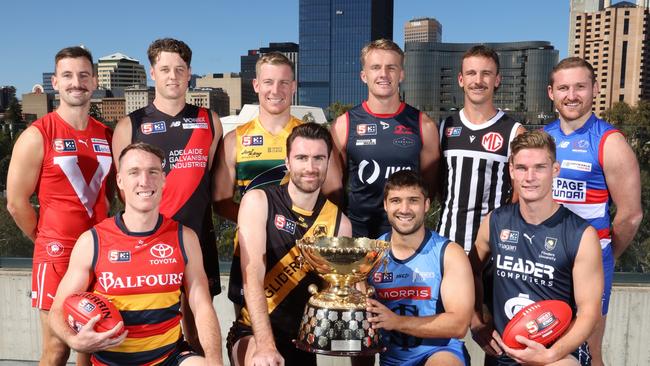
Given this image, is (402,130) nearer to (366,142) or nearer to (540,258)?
(366,142)

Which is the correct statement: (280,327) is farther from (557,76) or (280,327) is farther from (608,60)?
(608,60)

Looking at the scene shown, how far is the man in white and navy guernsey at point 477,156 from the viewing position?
12.4 ft

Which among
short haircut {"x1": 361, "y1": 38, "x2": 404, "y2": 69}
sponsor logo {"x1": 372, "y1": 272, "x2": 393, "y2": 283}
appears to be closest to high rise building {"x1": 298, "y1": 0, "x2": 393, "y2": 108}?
short haircut {"x1": 361, "y1": 38, "x2": 404, "y2": 69}

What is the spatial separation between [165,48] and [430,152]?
1.76 metres

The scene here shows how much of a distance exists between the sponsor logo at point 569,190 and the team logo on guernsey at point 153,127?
236 centimetres

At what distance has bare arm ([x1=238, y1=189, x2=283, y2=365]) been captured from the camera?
2906 mm

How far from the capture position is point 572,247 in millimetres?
2971

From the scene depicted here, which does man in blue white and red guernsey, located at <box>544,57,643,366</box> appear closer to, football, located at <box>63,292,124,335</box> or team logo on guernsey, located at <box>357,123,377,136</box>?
A: team logo on guernsey, located at <box>357,123,377,136</box>

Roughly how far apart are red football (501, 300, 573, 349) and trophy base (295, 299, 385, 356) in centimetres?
63

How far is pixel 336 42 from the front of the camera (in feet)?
484

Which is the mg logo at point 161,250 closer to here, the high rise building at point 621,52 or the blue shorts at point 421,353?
the blue shorts at point 421,353

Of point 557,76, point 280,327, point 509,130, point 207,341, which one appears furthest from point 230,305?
point 557,76

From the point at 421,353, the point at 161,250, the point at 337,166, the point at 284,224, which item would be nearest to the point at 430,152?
the point at 337,166

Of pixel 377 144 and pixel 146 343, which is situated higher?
pixel 377 144
